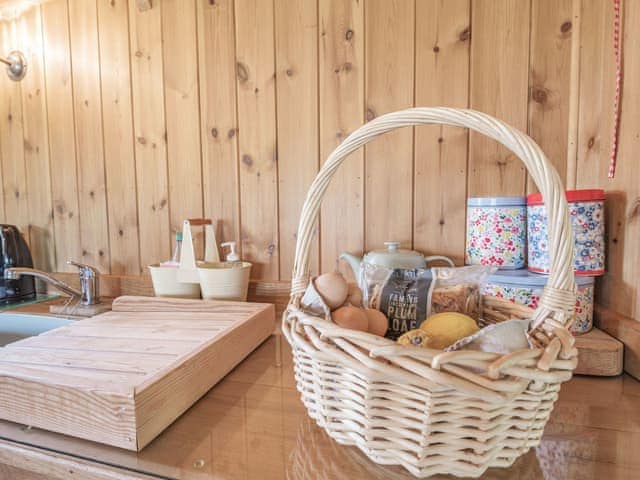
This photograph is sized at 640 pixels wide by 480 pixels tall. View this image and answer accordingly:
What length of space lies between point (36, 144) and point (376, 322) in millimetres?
1406

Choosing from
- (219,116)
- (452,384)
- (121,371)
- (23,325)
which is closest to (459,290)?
(452,384)

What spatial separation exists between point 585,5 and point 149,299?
118cm

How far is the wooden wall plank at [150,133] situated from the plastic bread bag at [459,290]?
34.9 inches

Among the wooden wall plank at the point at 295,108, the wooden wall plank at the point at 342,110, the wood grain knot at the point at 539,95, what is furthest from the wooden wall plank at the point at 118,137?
the wood grain knot at the point at 539,95

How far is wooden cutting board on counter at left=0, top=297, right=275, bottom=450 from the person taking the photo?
1.50 ft

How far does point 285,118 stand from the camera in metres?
1.01

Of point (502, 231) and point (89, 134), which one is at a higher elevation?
point (89, 134)

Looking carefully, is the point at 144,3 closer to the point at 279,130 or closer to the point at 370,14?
the point at 279,130

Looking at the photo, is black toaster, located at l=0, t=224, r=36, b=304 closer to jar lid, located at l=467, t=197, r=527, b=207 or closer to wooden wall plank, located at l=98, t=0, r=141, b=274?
wooden wall plank, located at l=98, t=0, r=141, b=274

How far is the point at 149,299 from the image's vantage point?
2.87ft

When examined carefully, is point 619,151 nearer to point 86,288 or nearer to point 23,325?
point 86,288

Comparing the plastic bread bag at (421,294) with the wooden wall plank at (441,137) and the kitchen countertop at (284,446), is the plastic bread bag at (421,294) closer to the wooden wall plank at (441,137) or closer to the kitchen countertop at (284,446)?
the kitchen countertop at (284,446)

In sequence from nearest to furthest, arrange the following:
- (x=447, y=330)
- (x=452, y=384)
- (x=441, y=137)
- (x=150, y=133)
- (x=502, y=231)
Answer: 1. (x=452, y=384)
2. (x=447, y=330)
3. (x=502, y=231)
4. (x=441, y=137)
5. (x=150, y=133)

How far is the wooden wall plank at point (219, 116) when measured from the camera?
3.41 feet
